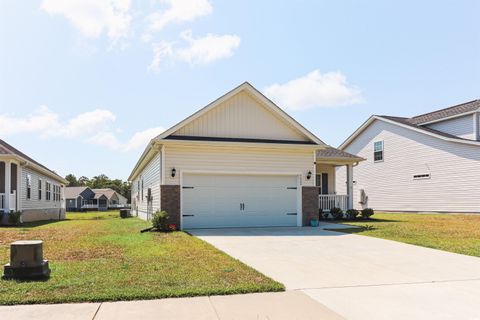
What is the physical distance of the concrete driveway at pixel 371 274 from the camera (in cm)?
527

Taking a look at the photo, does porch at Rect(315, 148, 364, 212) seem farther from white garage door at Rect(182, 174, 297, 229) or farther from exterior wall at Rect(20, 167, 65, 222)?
exterior wall at Rect(20, 167, 65, 222)

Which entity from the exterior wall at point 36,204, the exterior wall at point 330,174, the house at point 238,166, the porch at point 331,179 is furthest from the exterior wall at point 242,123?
the exterior wall at point 36,204

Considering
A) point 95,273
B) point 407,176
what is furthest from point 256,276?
point 407,176

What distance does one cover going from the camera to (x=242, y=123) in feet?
55.2

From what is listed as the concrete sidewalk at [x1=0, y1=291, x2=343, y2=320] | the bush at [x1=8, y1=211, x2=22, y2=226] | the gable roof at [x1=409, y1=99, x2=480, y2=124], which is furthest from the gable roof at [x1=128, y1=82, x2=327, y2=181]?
the gable roof at [x1=409, y1=99, x2=480, y2=124]

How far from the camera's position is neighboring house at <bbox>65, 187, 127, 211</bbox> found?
71375 mm

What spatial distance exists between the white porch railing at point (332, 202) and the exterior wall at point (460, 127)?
9271mm

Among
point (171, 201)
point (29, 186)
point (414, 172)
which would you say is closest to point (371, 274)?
point (171, 201)

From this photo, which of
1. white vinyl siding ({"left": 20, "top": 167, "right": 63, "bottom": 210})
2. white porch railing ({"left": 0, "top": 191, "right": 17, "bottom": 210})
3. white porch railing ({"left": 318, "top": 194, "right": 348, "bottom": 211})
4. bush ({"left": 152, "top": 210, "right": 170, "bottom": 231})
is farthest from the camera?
white vinyl siding ({"left": 20, "top": 167, "right": 63, "bottom": 210})

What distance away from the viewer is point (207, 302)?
5348 millimetres

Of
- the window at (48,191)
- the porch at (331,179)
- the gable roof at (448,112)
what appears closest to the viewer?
the porch at (331,179)

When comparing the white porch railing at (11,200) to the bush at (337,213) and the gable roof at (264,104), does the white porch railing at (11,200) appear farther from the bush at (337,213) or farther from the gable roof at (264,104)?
the bush at (337,213)

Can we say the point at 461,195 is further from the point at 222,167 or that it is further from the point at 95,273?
the point at 95,273

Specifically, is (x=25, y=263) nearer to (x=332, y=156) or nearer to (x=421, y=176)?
(x=332, y=156)
